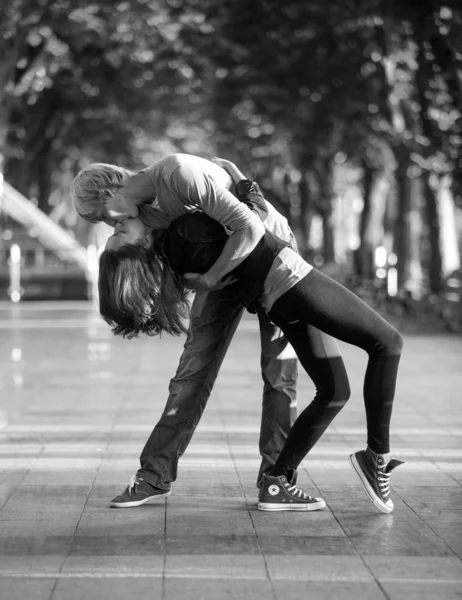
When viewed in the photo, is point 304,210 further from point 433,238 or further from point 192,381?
point 192,381

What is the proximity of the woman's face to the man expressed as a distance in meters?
0.04

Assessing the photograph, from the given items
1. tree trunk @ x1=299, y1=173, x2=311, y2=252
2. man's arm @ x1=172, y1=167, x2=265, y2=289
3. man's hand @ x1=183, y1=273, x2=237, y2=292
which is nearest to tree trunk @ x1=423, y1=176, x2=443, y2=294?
tree trunk @ x1=299, y1=173, x2=311, y2=252

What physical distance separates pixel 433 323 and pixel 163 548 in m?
18.6

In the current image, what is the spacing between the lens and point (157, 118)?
45094 mm

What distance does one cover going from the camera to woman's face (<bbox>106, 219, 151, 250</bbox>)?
574 cm

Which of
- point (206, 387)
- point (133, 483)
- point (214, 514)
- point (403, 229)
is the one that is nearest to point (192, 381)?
→ point (206, 387)

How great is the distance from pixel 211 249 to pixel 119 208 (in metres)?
0.43

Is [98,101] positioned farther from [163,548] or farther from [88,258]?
[163,548]

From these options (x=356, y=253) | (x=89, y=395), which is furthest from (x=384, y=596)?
(x=356, y=253)

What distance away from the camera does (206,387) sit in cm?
636

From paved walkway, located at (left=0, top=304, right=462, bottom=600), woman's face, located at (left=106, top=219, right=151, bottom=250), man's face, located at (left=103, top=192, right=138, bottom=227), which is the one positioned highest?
man's face, located at (left=103, top=192, right=138, bottom=227)

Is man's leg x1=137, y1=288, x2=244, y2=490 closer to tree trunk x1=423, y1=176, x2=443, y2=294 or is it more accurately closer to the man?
the man

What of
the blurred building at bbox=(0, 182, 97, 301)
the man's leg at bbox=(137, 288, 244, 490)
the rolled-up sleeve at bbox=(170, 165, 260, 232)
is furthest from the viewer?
the blurred building at bbox=(0, 182, 97, 301)

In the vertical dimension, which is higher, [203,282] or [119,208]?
[119,208]
